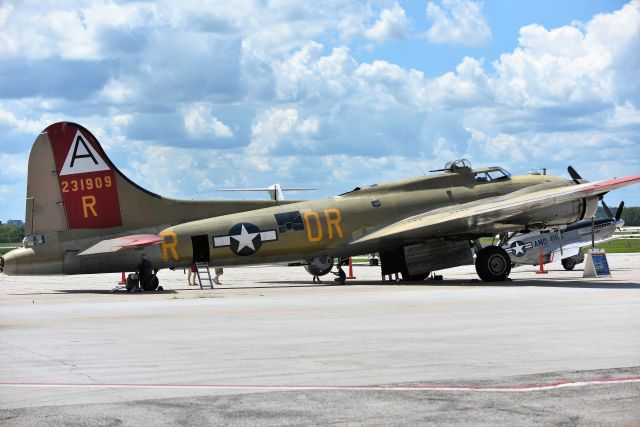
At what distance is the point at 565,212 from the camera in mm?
34062

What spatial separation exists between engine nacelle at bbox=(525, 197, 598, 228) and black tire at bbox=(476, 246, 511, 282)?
1896 millimetres

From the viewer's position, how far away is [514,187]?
119ft

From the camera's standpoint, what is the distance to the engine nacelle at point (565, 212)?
33969 mm

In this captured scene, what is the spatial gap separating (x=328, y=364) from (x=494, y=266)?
21930mm

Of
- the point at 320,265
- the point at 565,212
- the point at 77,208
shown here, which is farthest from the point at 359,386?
the point at 320,265

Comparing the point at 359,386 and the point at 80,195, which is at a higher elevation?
the point at 80,195

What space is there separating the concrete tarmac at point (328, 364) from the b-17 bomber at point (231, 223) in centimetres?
872

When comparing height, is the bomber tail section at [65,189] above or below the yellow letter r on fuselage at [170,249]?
above

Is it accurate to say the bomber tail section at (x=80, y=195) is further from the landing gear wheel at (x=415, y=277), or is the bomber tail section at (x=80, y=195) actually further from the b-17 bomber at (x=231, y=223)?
the landing gear wheel at (x=415, y=277)

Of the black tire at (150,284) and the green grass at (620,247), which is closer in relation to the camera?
the black tire at (150,284)

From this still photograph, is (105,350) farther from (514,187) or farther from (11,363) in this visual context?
(514,187)

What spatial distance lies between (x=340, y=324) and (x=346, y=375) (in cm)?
670

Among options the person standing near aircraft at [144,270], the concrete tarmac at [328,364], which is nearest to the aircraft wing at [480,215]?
the person standing near aircraft at [144,270]

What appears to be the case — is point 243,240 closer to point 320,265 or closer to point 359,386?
point 320,265
